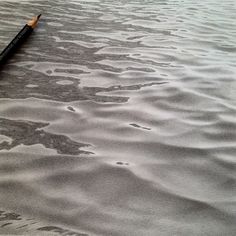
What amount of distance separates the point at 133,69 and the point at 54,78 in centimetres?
85

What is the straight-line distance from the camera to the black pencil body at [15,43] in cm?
360

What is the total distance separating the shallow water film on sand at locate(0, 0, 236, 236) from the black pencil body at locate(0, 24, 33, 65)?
81mm

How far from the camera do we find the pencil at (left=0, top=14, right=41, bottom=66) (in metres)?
3.62

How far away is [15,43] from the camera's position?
4.08 m

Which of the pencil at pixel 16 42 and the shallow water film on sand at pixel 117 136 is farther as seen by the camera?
the pencil at pixel 16 42

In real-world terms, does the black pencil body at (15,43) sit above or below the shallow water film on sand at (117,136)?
above

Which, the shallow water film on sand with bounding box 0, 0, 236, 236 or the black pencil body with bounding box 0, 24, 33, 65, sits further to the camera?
the black pencil body with bounding box 0, 24, 33, 65

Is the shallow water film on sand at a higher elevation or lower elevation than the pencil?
lower

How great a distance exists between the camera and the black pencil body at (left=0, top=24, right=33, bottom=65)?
3601 mm

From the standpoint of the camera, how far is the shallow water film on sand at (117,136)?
1705 mm

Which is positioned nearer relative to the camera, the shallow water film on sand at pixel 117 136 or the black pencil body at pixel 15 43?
the shallow water film on sand at pixel 117 136

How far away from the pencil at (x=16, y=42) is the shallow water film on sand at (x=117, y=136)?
0.27ft

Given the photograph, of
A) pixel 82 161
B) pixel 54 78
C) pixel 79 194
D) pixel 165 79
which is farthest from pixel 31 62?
pixel 79 194

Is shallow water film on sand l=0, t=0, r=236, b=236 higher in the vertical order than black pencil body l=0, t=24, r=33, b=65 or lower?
lower
